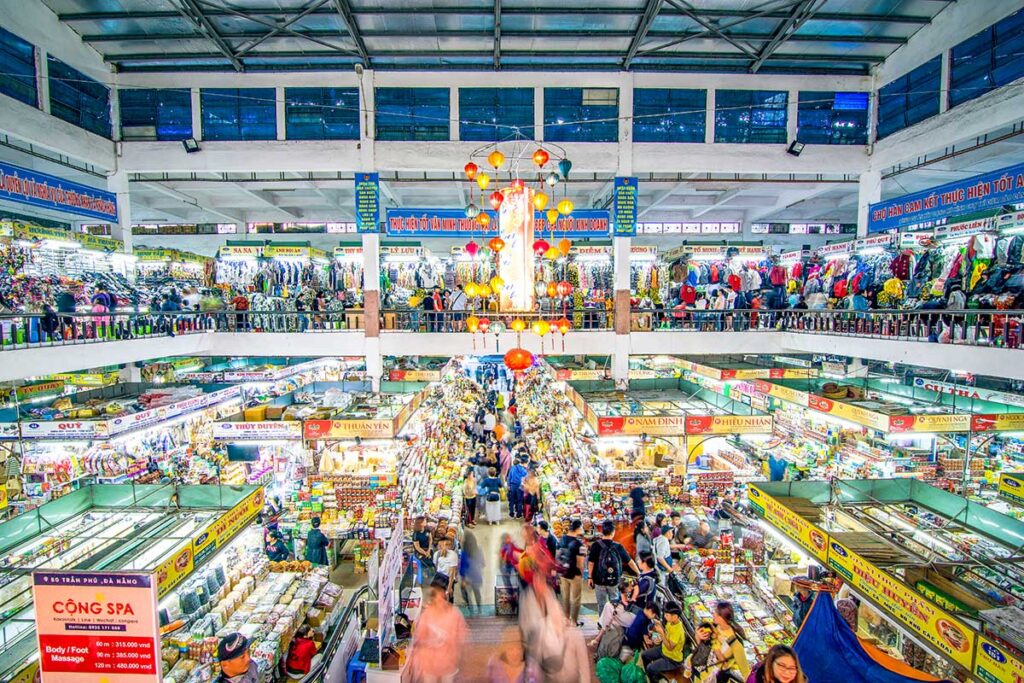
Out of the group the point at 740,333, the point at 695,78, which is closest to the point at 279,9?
the point at 695,78

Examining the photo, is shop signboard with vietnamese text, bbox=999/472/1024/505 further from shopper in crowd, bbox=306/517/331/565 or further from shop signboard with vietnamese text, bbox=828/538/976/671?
shopper in crowd, bbox=306/517/331/565

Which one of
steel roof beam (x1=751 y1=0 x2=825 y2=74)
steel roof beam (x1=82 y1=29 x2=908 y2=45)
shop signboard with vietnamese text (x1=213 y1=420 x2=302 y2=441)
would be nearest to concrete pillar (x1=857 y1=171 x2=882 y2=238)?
steel roof beam (x1=82 y1=29 x2=908 y2=45)

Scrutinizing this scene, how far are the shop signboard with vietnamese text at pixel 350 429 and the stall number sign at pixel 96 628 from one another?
5.29m

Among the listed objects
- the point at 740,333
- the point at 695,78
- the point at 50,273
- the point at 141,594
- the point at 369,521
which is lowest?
the point at 369,521

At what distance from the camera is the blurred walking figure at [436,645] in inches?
187

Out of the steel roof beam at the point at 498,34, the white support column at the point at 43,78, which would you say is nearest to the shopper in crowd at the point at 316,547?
the steel roof beam at the point at 498,34

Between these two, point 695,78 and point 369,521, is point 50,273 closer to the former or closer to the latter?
point 369,521

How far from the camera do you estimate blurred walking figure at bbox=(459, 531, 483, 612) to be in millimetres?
7383

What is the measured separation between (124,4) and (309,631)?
13759mm

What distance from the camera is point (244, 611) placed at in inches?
238

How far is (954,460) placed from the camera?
9.27 metres

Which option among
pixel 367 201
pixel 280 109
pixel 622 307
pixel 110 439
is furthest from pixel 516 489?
pixel 280 109

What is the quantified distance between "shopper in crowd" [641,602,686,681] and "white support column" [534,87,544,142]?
38.2ft

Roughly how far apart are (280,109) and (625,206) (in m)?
9.83
